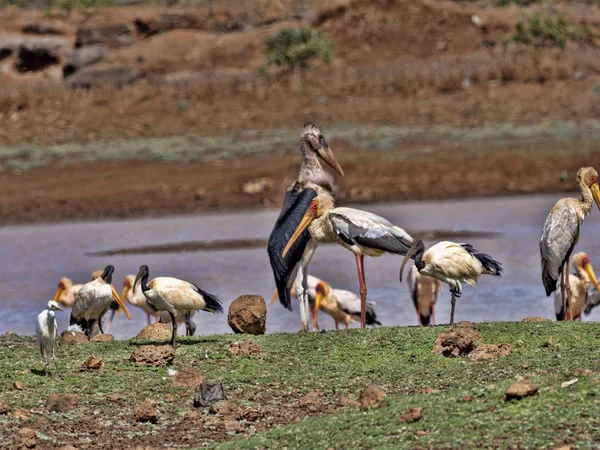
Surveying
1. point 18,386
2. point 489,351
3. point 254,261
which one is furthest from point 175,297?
point 254,261

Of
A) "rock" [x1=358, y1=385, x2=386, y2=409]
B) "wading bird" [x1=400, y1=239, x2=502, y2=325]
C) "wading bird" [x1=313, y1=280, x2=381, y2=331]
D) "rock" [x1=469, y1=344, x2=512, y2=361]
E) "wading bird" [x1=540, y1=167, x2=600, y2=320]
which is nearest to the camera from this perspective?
"rock" [x1=358, y1=385, x2=386, y2=409]

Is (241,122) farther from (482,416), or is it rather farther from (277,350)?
(482,416)

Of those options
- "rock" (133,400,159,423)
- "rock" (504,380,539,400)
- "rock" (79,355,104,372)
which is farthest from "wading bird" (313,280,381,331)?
"rock" (504,380,539,400)

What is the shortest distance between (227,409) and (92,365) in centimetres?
167

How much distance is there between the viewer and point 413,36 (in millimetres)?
39562

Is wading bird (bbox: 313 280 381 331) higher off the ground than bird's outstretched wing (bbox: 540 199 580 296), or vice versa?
bird's outstretched wing (bbox: 540 199 580 296)

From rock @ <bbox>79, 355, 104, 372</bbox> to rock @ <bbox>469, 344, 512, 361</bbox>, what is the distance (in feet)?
9.05

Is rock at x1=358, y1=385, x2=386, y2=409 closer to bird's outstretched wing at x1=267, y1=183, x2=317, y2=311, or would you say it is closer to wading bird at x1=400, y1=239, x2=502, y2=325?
wading bird at x1=400, y1=239, x2=502, y2=325

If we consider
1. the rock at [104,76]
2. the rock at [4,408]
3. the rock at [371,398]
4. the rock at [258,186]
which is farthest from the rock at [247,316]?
the rock at [104,76]

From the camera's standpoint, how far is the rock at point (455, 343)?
915cm

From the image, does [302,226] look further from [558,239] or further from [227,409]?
[227,409]

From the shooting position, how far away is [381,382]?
846 centimetres

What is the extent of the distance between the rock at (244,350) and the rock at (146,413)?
1700 millimetres

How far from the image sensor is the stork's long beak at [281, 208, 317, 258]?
11195mm
